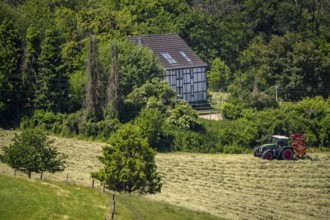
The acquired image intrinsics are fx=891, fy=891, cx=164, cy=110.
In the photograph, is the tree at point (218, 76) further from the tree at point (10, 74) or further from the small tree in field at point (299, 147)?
the small tree in field at point (299, 147)

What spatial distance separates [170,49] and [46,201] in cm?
4339

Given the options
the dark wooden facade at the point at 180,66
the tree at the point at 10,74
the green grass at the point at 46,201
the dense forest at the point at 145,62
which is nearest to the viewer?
the green grass at the point at 46,201

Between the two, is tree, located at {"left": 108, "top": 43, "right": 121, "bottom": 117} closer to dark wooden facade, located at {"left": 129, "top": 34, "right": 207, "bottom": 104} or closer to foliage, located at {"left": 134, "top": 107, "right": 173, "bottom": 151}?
foliage, located at {"left": 134, "top": 107, "right": 173, "bottom": 151}

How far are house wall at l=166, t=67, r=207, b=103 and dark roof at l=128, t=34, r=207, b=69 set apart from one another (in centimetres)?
63

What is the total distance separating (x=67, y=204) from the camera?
51.2m

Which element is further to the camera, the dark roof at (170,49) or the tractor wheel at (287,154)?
the dark roof at (170,49)

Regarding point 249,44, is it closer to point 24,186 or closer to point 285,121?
point 285,121

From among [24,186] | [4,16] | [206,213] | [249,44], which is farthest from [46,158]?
[249,44]

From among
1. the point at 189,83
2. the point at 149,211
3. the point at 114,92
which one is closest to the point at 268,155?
the point at 114,92

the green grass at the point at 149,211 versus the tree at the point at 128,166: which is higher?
the tree at the point at 128,166

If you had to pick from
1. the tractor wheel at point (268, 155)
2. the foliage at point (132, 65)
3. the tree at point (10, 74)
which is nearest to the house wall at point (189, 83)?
the foliage at point (132, 65)

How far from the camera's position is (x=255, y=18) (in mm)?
111188

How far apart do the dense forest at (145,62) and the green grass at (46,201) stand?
18.8 meters

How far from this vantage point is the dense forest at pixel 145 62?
79500 millimetres
